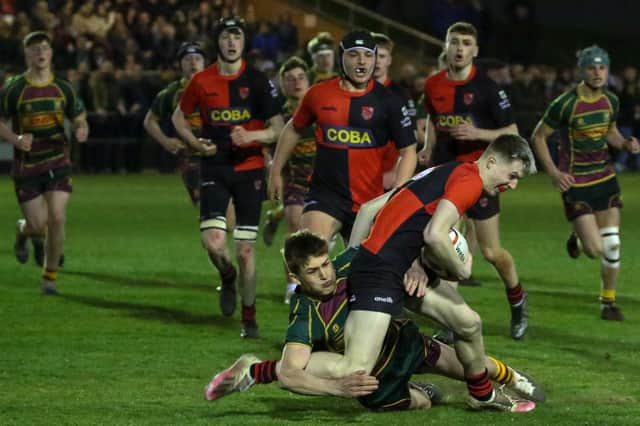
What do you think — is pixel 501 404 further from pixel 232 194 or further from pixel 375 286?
pixel 232 194

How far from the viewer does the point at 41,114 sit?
14.1 m

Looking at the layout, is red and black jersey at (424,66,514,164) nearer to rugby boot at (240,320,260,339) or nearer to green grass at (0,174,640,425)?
green grass at (0,174,640,425)

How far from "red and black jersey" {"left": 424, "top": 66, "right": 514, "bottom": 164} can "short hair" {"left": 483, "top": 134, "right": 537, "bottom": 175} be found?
3511 millimetres

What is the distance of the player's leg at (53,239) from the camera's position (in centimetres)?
1398

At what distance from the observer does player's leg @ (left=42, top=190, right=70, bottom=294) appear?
14.0 meters

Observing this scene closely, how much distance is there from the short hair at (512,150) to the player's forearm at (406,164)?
6.98ft

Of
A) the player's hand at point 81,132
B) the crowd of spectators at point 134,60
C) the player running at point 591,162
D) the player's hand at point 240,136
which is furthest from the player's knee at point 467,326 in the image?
the crowd of spectators at point 134,60

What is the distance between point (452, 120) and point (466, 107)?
16 cm

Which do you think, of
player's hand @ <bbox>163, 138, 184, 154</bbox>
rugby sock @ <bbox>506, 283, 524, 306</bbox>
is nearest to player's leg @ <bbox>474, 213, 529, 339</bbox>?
rugby sock @ <bbox>506, 283, 524, 306</bbox>

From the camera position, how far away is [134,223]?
21.0 metres

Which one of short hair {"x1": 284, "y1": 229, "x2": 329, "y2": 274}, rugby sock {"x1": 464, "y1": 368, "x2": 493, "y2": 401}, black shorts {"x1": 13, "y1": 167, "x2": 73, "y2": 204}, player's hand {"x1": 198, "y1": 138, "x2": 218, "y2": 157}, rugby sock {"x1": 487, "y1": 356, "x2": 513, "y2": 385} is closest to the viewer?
short hair {"x1": 284, "y1": 229, "x2": 329, "y2": 274}

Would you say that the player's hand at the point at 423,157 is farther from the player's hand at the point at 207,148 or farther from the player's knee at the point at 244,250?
the player's hand at the point at 207,148

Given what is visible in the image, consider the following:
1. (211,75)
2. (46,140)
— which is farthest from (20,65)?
(211,75)

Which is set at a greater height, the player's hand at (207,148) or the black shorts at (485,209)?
the player's hand at (207,148)
